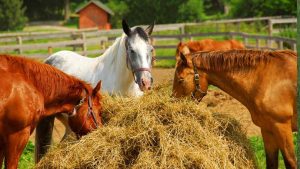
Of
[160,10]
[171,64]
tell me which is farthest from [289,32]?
[160,10]

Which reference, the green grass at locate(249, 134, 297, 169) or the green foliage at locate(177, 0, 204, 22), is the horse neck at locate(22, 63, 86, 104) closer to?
the green grass at locate(249, 134, 297, 169)

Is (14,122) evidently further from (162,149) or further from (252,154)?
(252,154)

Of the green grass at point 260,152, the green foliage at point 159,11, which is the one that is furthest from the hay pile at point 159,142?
the green foliage at point 159,11

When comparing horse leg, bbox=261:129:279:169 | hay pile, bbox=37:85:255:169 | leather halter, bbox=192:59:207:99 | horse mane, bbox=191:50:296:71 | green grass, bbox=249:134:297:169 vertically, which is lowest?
green grass, bbox=249:134:297:169

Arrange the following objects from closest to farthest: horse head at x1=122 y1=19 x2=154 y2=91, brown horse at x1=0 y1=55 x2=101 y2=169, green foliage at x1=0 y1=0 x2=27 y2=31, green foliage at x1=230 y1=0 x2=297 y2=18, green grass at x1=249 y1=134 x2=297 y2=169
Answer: brown horse at x1=0 y1=55 x2=101 y2=169, horse head at x1=122 y1=19 x2=154 y2=91, green grass at x1=249 y1=134 x2=297 y2=169, green foliage at x1=230 y1=0 x2=297 y2=18, green foliage at x1=0 y1=0 x2=27 y2=31

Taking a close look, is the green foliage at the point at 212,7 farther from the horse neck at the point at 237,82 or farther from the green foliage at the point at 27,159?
the horse neck at the point at 237,82

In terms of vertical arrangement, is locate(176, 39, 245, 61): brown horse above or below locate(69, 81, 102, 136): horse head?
below

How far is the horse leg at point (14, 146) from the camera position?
5.25m

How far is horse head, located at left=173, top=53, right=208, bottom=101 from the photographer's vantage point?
602 centimetres

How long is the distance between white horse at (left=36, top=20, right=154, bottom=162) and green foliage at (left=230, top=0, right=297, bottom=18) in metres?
29.9

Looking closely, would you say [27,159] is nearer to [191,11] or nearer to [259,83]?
[259,83]

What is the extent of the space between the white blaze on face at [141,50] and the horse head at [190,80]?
536 mm

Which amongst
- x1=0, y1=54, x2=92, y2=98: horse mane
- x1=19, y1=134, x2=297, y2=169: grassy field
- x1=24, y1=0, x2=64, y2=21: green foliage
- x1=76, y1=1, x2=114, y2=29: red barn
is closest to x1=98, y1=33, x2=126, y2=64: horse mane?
x1=0, y1=54, x2=92, y2=98: horse mane

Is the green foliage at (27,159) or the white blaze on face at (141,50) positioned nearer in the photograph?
the white blaze on face at (141,50)
